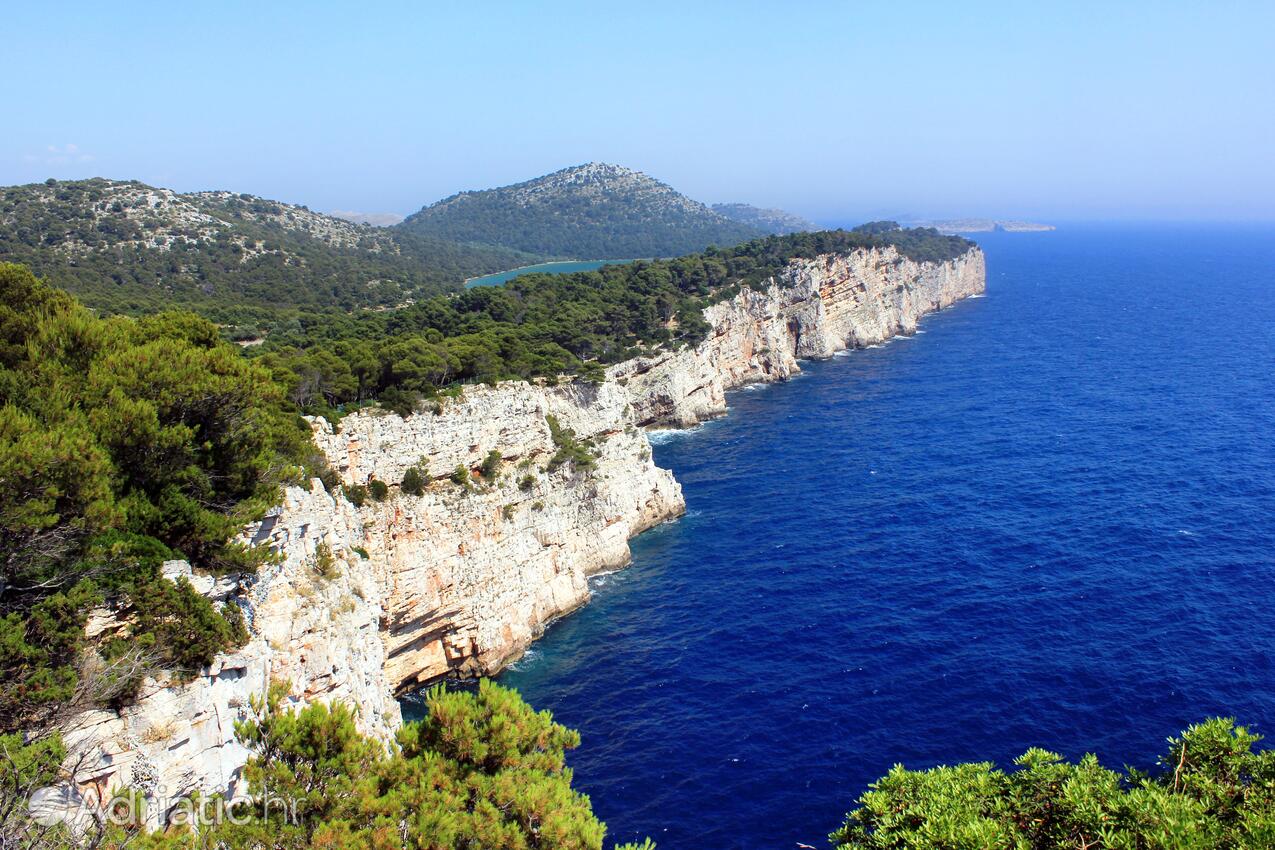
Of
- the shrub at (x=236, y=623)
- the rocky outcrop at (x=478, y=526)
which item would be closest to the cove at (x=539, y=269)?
the rocky outcrop at (x=478, y=526)

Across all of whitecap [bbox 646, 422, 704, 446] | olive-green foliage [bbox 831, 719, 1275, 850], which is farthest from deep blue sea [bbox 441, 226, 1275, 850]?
olive-green foliage [bbox 831, 719, 1275, 850]

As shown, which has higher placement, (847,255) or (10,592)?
(847,255)

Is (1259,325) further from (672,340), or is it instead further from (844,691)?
(844,691)

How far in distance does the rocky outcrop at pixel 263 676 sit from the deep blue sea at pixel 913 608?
11.3 m

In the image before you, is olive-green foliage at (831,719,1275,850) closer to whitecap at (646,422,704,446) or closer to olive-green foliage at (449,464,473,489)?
olive-green foliage at (449,464,473,489)

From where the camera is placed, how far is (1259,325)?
117 meters

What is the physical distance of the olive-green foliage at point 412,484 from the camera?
130 feet

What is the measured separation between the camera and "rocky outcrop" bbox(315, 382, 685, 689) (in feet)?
125

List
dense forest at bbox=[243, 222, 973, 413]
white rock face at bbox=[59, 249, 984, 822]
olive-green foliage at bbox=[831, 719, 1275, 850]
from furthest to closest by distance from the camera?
dense forest at bbox=[243, 222, 973, 413] → white rock face at bbox=[59, 249, 984, 822] → olive-green foliage at bbox=[831, 719, 1275, 850]

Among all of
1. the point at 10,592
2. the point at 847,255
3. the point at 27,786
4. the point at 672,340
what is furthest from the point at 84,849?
the point at 847,255

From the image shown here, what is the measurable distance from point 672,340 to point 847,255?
49811mm

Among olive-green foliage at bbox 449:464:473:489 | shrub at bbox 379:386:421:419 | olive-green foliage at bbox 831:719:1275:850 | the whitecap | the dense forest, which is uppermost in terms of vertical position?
the dense forest

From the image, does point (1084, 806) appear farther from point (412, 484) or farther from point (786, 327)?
point (786, 327)

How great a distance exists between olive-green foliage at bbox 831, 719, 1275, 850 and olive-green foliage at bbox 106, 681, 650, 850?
6769 mm
